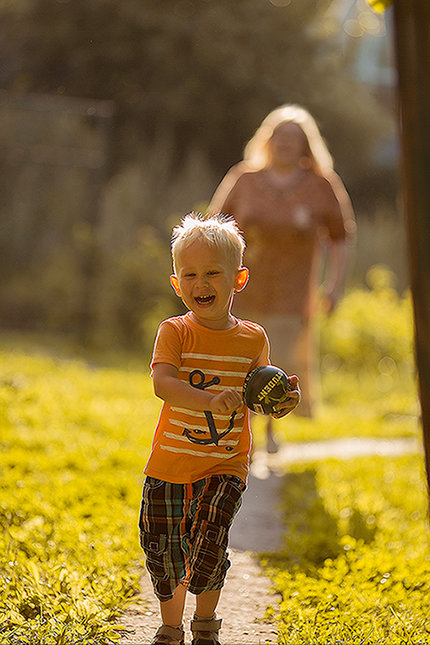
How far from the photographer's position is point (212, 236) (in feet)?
6.48

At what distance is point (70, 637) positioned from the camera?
206 centimetres

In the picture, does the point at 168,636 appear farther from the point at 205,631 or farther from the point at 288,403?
the point at 288,403

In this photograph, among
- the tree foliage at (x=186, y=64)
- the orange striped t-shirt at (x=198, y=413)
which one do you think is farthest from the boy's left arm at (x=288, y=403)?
the tree foliage at (x=186, y=64)

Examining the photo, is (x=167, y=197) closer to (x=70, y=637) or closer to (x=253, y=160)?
(x=253, y=160)

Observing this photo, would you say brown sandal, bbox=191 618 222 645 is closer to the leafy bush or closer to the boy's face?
the leafy bush

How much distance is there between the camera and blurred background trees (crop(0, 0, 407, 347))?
8.92m

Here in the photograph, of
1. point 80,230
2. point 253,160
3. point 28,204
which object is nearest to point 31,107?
point 28,204

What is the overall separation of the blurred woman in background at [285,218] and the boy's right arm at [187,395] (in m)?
1.90

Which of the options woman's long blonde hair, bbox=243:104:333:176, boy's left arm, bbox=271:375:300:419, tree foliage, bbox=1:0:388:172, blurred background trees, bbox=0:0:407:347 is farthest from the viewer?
blurred background trees, bbox=0:0:407:347

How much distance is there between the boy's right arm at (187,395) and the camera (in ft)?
6.03

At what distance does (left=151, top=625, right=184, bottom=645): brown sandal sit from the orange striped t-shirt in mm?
394

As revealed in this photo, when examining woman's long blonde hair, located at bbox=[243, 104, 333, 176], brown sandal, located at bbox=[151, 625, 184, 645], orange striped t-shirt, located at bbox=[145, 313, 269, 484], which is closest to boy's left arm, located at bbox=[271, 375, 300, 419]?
orange striped t-shirt, located at bbox=[145, 313, 269, 484]

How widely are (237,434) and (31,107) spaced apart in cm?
750

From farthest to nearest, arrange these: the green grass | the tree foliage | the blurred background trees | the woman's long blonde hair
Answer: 1. the blurred background trees
2. the tree foliage
3. the woman's long blonde hair
4. the green grass
